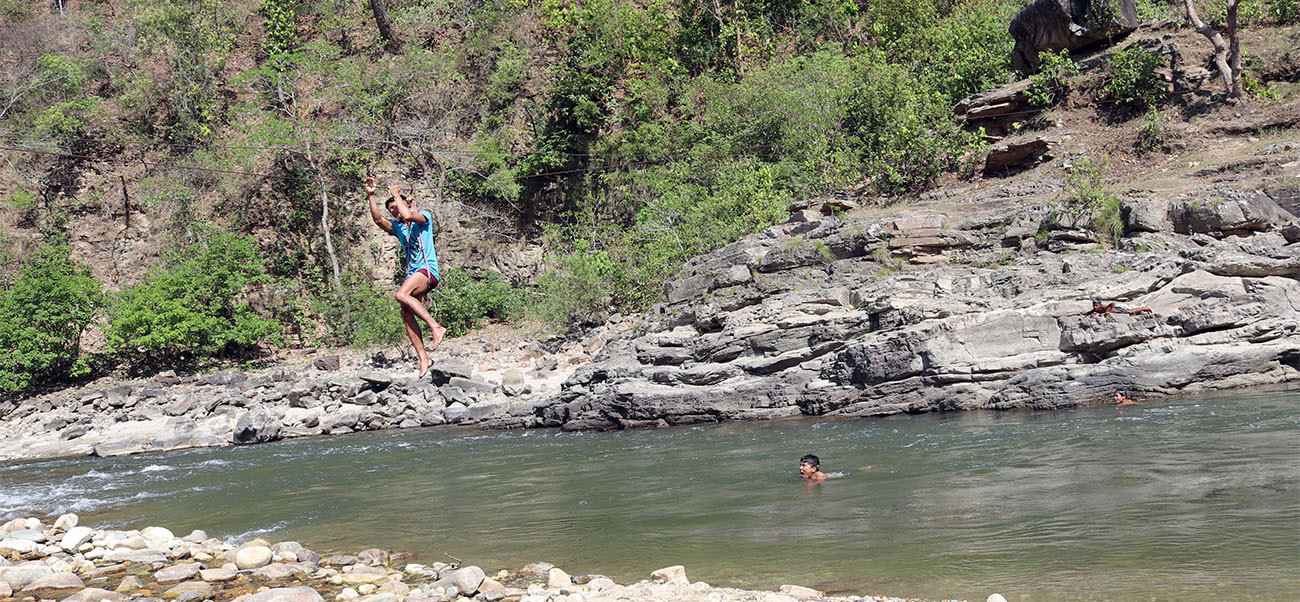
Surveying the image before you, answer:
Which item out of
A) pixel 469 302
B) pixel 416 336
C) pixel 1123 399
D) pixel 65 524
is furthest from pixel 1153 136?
pixel 65 524

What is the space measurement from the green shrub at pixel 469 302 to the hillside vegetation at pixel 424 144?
100 mm

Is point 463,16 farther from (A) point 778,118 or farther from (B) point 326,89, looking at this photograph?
(A) point 778,118

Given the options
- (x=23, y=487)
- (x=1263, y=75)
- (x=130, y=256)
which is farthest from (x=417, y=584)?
(x=130, y=256)

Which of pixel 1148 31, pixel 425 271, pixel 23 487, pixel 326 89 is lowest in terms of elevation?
pixel 23 487

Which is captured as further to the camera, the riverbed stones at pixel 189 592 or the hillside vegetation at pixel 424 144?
the hillside vegetation at pixel 424 144

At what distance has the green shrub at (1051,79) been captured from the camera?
2628 cm

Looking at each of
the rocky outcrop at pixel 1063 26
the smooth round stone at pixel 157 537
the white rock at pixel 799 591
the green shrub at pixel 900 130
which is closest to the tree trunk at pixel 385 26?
the green shrub at pixel 900 130

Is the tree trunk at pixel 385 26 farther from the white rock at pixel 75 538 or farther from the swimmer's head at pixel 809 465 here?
the swimmer's head at pixel 809 465

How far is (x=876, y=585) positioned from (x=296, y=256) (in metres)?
32.2

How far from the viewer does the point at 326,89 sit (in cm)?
3472

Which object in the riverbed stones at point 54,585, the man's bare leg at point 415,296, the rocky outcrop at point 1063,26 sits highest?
the rocky outcrop at point 1063,26

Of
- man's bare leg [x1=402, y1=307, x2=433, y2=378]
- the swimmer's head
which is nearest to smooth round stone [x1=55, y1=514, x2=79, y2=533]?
man's bare leg [x1=402, y1=307, x2=433, y2=378]

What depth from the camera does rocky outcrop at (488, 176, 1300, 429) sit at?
15.0 m

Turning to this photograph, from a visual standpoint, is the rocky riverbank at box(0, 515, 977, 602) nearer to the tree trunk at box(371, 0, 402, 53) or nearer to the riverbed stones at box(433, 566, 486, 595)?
the riverbed stones at box(433, 566, 486, 595)
